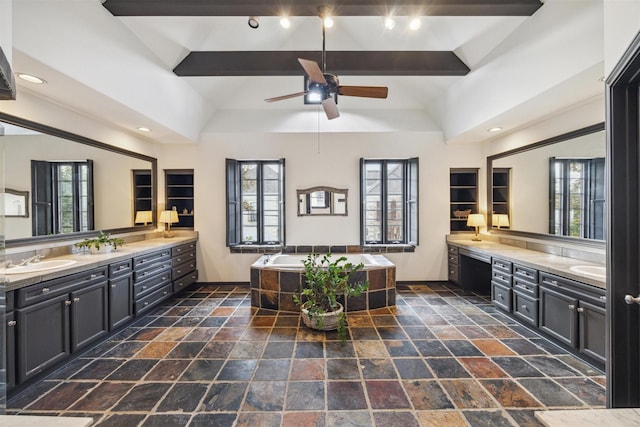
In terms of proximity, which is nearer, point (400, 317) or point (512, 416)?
point (512, 416)

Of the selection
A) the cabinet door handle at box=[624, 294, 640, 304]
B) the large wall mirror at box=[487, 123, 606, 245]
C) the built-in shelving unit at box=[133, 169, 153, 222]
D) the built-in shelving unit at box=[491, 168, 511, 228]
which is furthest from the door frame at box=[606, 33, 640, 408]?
the built-in shelving unit at box=[133, 169, 153, 222]

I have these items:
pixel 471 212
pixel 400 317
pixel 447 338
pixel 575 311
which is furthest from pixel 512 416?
pixel 471 212

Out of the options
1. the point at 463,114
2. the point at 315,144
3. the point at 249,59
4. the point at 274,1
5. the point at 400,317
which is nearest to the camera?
the point at 274,1

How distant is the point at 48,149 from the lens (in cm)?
285

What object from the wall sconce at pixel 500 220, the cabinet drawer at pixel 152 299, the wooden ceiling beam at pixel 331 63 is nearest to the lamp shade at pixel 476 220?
the wall sconce at pixel 500 220

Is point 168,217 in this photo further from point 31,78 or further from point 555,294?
point 555,294

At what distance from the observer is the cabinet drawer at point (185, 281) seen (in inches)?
164

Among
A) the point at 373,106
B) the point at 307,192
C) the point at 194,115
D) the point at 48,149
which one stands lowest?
the point at 307,192

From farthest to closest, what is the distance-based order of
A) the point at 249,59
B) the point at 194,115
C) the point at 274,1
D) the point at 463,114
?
the point at 194,115 < the point at 463,114 < the point at 249,59 < the point at 274,1

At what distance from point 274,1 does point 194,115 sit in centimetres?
247

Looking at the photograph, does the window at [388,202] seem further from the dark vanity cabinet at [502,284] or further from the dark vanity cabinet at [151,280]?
the dark vanity cabinet at [151,280]

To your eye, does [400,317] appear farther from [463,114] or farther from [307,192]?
[463,114]

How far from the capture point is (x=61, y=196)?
2988mm

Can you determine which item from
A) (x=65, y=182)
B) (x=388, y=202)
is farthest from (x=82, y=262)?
(x=388, y=202)
